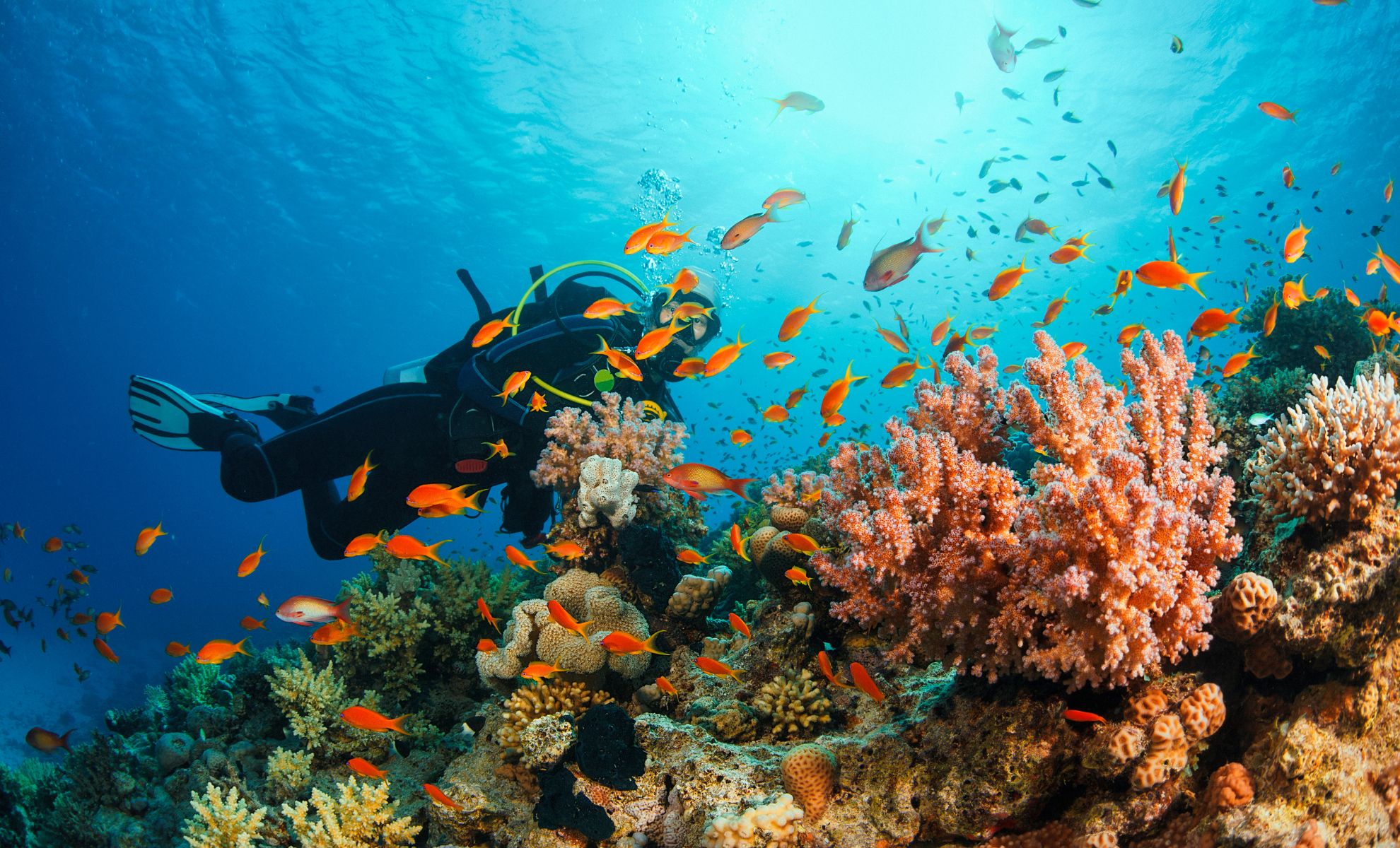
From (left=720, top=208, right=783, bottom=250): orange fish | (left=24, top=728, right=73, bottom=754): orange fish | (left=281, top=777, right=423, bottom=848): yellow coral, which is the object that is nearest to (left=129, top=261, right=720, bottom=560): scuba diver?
(left=720, top=208, right=783, bottom=250): orange fish

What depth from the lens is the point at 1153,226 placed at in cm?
3647

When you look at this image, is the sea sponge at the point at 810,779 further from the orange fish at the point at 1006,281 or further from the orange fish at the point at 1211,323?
the orange fish at the point at 1211,323

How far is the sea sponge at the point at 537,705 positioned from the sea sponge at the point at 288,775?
176 centimetres

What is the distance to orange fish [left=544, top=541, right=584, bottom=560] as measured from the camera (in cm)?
436

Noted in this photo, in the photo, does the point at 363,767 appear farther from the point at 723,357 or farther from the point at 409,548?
the point at 723,357

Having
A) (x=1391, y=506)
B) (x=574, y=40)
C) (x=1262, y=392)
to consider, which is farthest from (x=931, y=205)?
(x=1391, y=506)

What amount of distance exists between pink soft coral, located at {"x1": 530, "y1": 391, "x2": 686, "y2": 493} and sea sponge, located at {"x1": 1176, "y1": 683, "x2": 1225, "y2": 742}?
380 cm

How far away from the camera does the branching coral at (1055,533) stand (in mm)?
1917

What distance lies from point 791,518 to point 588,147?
27.9 meters

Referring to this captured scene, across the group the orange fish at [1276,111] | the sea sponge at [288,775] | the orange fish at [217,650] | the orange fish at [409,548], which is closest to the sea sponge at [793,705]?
the orange fish at [409,548]

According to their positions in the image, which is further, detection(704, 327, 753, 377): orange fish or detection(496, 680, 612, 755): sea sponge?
detection(704, 327, 753, 377): orange fish

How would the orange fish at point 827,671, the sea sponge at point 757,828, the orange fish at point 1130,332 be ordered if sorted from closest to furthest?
the sea sponge at point 757,828 → the orange fish at point 827,671 → the orange fish at point 1130,332

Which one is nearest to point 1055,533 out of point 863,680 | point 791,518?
point 863,680

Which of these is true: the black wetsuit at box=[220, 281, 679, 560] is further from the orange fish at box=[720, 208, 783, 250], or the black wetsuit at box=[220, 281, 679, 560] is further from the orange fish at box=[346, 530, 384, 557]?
the orange fish at box=[720, 208, 783, 250]
